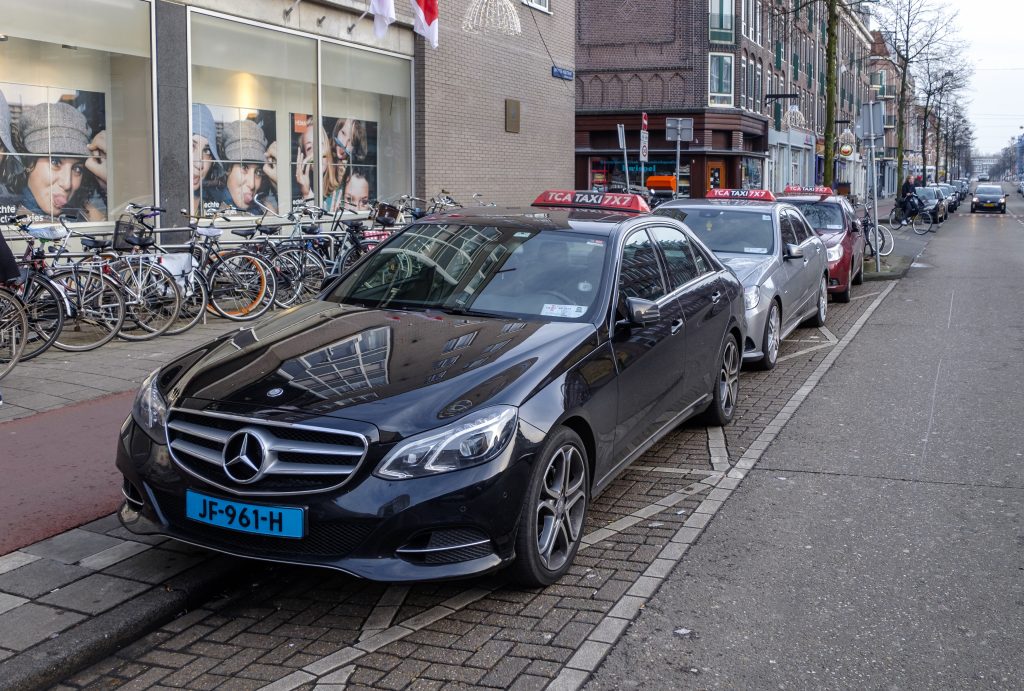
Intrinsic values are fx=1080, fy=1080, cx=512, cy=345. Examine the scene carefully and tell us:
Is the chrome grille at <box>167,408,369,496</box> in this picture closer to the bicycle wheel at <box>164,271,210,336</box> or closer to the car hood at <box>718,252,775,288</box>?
the car hood at <box>718,252,775,288</box>

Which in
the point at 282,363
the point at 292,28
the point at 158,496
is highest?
the point at 292,28

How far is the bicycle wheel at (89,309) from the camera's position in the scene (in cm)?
930

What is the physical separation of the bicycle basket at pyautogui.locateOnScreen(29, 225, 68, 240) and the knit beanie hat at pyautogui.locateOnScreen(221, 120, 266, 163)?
136 inches

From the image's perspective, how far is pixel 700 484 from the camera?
6.25m

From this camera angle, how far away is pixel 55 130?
36.4 ft

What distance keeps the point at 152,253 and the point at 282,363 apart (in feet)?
21.0

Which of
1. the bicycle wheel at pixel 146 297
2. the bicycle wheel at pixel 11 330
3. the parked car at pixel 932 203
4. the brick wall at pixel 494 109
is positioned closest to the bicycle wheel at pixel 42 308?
the bicycle wheel at pixel 11 330

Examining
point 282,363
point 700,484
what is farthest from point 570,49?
point 282,363

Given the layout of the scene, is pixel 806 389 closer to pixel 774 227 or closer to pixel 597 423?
pixel 774 227

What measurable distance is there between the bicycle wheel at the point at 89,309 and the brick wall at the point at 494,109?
8.03 m

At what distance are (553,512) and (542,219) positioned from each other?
2.19m

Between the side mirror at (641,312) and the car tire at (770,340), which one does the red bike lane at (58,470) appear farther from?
the car tire at (770,340)

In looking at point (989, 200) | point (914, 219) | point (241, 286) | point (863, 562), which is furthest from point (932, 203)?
point (863, 562)

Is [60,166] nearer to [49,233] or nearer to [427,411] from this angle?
[49,233]
